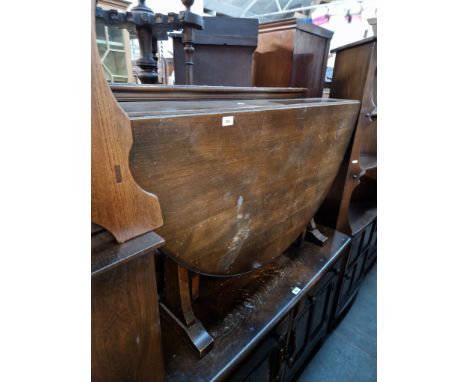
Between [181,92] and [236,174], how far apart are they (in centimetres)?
34

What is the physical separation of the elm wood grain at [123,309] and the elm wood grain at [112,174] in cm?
3

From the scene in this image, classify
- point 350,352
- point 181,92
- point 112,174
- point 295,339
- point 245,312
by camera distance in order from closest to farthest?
point 112,174
point 181,92
point 245,312
point 295,339
point 350,352

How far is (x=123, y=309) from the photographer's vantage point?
1.65 feet

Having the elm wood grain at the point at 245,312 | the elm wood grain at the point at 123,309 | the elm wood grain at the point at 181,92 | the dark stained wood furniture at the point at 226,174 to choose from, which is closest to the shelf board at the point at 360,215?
the elm wood grain at the point at 245,312

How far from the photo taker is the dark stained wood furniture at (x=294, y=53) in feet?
4.66

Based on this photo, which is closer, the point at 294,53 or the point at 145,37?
the point at 145,37

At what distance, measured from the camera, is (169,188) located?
60cm

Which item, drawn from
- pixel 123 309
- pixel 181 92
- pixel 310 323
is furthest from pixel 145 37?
pixel 310 323

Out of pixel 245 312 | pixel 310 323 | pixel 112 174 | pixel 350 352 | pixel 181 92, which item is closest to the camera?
pixel 112 174


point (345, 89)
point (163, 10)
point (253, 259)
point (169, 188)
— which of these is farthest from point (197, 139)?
point (163, 10)

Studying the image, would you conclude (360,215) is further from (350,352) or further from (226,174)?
(226,174)
